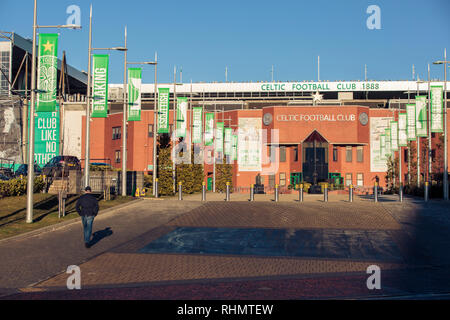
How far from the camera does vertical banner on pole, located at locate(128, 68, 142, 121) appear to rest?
30.5 metres

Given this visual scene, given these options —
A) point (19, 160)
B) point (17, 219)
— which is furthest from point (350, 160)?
point (17, 219)

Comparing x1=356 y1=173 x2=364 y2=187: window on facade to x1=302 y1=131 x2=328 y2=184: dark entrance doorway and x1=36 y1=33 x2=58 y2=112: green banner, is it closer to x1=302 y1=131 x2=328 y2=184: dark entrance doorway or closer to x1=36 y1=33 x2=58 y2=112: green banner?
x1=302 y1=131 x2=328 y2=184: dark entrance doorway

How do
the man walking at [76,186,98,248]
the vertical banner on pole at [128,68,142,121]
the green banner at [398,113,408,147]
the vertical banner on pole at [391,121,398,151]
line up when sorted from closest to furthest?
the man walking at [76,186,98,248] < the vertical banner on pole at [128,68,142,121] < the green banner at [398,113,408,147] < the vertical banner on pole at [391,121,398,151]

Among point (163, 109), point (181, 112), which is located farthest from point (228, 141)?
point (163, 109)

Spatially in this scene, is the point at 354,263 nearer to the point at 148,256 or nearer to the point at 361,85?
the point at 148,256

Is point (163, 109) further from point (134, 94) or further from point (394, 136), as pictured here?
point (394, 136)

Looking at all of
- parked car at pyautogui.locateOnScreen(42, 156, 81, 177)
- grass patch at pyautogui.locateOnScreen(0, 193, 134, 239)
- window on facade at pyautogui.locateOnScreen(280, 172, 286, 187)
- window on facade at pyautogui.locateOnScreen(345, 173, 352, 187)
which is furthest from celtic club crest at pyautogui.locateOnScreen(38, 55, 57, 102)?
window on facade at pyautogui.locateOnScreen(345, 173, 352, 187)

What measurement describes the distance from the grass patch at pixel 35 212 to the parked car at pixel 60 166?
7178 millimetres

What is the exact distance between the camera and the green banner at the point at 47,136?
43.9 meters

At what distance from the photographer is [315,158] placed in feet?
201

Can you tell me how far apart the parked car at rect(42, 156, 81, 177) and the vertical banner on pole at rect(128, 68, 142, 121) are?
7482mm

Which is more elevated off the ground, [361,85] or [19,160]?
[361,85]
